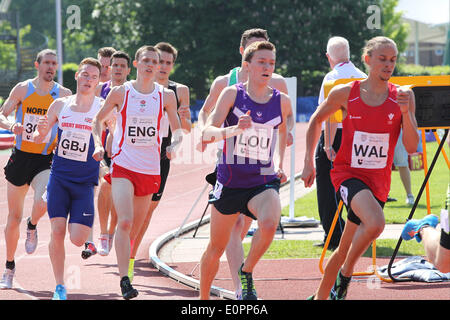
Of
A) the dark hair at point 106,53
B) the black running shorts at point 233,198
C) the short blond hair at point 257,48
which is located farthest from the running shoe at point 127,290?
the dark hair at point 106,53

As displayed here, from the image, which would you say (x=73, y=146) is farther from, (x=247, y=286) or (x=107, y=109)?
(x=247, y=286)

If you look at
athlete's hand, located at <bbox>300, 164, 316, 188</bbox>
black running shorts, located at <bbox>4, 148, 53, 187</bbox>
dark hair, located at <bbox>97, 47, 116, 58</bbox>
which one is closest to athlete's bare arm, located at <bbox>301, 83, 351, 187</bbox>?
athlete's hand, located at <bbox>300, 164, 316, 188</bbox>

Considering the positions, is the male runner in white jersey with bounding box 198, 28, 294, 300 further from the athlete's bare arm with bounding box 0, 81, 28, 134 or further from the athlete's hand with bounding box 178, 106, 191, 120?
the athlete's bare arm with bounding box 0, 81, 28, 134

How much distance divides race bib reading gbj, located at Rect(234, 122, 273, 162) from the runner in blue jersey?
1.74 metres

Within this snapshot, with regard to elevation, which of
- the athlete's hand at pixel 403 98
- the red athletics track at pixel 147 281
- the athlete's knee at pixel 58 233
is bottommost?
the red athletics track at pixel 147 281

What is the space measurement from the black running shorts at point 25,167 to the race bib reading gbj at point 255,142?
2719 millimetres

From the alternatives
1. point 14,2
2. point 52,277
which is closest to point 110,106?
point 52,277

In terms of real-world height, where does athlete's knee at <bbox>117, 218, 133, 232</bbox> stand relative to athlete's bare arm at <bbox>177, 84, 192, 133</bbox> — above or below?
below

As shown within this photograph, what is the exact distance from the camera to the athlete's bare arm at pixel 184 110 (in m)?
8.09

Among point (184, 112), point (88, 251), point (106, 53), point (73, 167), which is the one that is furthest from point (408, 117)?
point (106, 53)

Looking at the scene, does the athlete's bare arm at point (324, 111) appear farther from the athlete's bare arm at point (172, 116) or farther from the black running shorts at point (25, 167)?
the black running shorts at point (25, 167)

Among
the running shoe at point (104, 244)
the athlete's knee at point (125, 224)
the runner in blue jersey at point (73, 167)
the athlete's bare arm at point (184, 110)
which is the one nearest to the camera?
the athlete's knee at point (125, 224)

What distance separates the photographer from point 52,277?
8367 millimetres

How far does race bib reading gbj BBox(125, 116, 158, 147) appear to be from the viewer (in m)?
7.14
